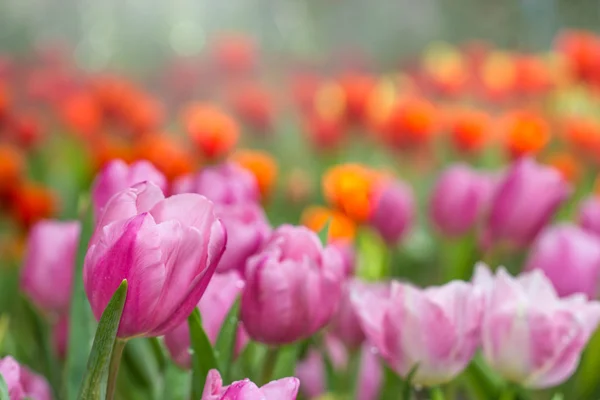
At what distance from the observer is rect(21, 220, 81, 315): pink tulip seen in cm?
44

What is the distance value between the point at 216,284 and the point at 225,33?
1.18 meters

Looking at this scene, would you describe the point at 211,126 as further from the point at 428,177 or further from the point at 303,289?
the point at 303,289

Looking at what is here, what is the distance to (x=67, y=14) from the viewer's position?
139cm

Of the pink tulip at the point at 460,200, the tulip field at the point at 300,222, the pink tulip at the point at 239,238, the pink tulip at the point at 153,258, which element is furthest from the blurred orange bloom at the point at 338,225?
the pink tulip at the point at 153,258

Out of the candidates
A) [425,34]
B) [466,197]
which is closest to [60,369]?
[466,197]

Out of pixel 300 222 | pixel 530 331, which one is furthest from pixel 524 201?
pixel 300 222

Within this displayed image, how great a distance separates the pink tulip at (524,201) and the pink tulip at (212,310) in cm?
23

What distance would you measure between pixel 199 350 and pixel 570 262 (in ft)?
0.78

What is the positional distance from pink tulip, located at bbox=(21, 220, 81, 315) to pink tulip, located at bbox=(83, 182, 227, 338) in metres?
0.19

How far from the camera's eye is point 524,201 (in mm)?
506

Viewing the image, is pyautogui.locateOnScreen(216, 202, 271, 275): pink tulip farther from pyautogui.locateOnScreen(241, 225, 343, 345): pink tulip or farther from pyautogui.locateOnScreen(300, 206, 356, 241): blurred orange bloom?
pyautogui.locateOnScreen(300, 206, 356, 241): blurred orange bloom

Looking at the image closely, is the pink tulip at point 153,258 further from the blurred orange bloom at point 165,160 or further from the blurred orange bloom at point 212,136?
the blurred orange bloom at point 212,136

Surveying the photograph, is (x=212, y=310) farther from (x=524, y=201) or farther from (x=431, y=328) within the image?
(x=524, y=201)

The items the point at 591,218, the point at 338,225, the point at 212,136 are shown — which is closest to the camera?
the point at 591,218
